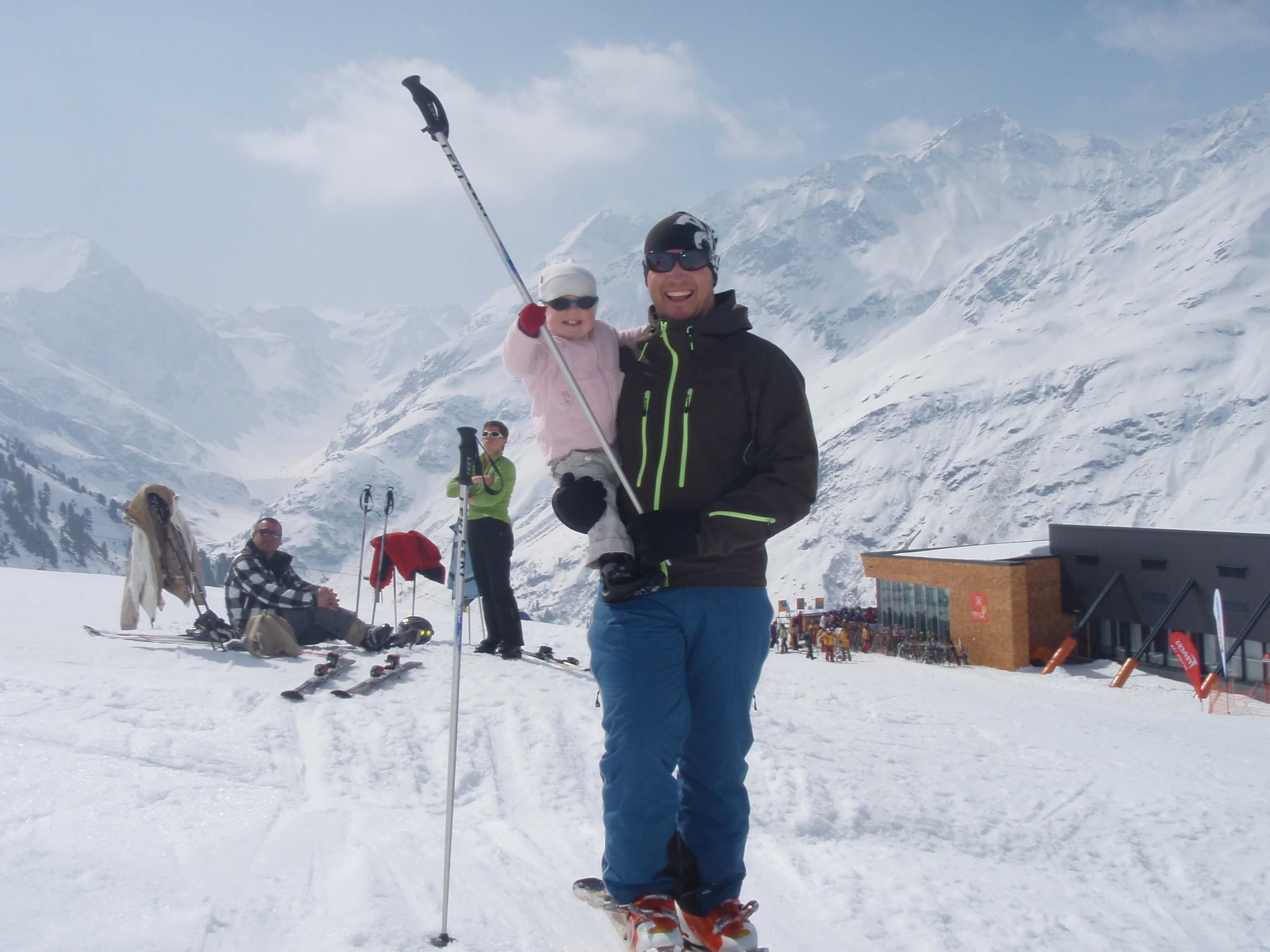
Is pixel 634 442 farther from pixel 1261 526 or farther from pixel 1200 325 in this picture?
pixel 1200 325

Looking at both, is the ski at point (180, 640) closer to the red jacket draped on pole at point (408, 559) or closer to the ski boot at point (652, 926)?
the red jacket draped on pole at point (408, 559)

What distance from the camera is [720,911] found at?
2.59m

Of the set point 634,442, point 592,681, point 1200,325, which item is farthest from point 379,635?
point 1200,325

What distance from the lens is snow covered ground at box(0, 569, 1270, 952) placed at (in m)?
2.50

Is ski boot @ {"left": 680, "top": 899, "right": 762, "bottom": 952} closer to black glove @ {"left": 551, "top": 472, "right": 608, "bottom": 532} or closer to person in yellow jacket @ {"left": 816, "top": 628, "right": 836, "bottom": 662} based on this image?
black glove @ {"left": 551, "top": 472, "right": 608, "bottom": 532}

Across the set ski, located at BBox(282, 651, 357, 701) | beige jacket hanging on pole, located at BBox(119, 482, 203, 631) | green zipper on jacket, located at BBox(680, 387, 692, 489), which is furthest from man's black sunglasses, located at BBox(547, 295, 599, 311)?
beige jacket hanging on pole, located at BBox(119, 482, 203, 631)

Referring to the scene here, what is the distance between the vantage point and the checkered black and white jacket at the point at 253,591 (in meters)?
6.70

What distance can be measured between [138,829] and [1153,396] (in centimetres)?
19622

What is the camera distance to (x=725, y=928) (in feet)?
8.39

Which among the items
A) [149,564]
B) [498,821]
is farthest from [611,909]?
[149,564]

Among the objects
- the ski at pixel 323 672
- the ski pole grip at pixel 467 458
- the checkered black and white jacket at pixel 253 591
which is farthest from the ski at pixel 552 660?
the ski pole grip at pixel 467 458

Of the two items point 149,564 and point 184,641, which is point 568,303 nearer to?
point 184,641

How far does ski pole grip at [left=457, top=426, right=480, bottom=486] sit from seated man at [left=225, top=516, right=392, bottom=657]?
3926 mm

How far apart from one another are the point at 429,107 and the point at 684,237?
0.94 meters
